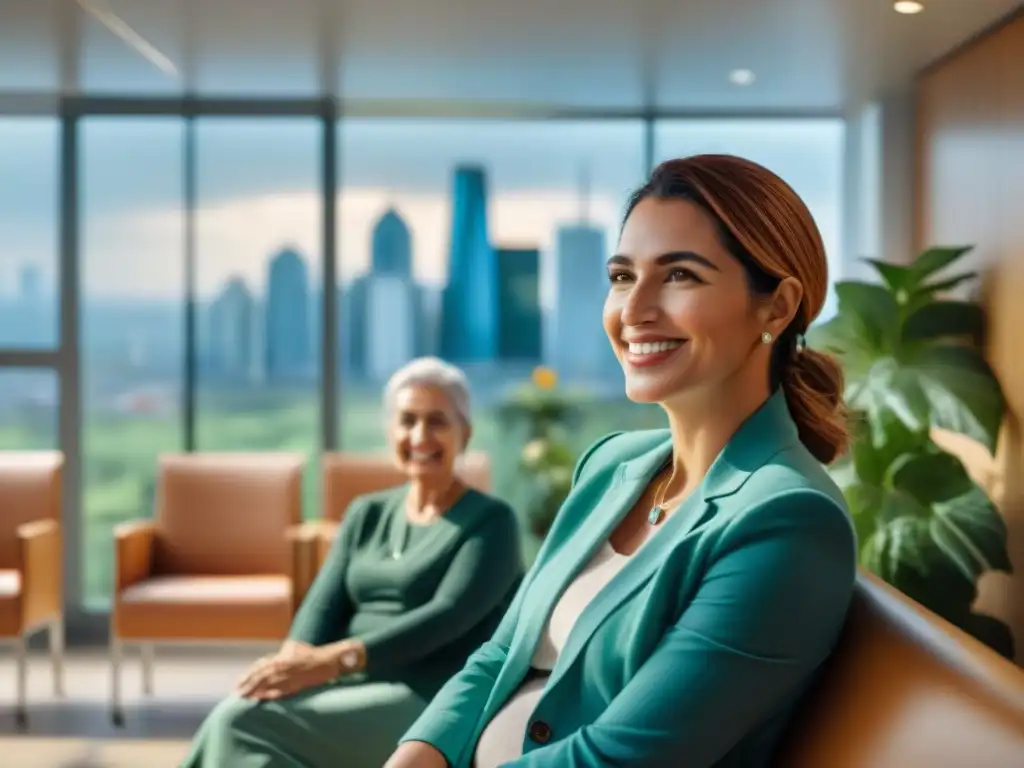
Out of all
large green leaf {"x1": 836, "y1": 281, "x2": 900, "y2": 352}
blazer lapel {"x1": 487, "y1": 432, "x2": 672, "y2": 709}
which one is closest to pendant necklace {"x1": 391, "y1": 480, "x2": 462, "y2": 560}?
blazer lapel {"x1": 487, "y1": 432, "x2": 672, "y2": 709}

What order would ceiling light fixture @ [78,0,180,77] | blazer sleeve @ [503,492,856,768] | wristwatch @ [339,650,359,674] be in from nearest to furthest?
blazer sleeve @ [503,492,856,768], wristwatch @ [339,650,359,674], ceiling light fixture @ [78,0,180,77]

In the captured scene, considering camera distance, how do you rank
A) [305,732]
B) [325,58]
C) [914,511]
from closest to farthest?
[305,732], [914,511], [325,58]

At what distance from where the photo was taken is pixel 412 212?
679cm

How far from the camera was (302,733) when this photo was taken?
2730 millimetres

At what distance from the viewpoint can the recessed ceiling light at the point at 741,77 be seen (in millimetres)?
5797

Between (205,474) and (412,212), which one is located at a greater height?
(412,212)

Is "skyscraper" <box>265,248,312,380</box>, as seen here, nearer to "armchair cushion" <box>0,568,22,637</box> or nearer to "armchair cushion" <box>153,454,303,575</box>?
"armchair cushion" <box>153,454,303,575</box>

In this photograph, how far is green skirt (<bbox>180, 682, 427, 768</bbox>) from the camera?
2.69m

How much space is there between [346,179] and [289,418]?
1.34 meters

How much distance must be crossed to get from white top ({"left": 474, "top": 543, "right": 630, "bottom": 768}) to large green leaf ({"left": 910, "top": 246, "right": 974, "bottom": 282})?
11.5 feet

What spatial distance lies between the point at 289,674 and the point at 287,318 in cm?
417

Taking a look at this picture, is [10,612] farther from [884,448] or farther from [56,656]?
→ [884,448]

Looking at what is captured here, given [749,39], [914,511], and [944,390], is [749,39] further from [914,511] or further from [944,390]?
[914,511]

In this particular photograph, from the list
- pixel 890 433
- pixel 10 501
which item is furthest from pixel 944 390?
pixel 10 501
